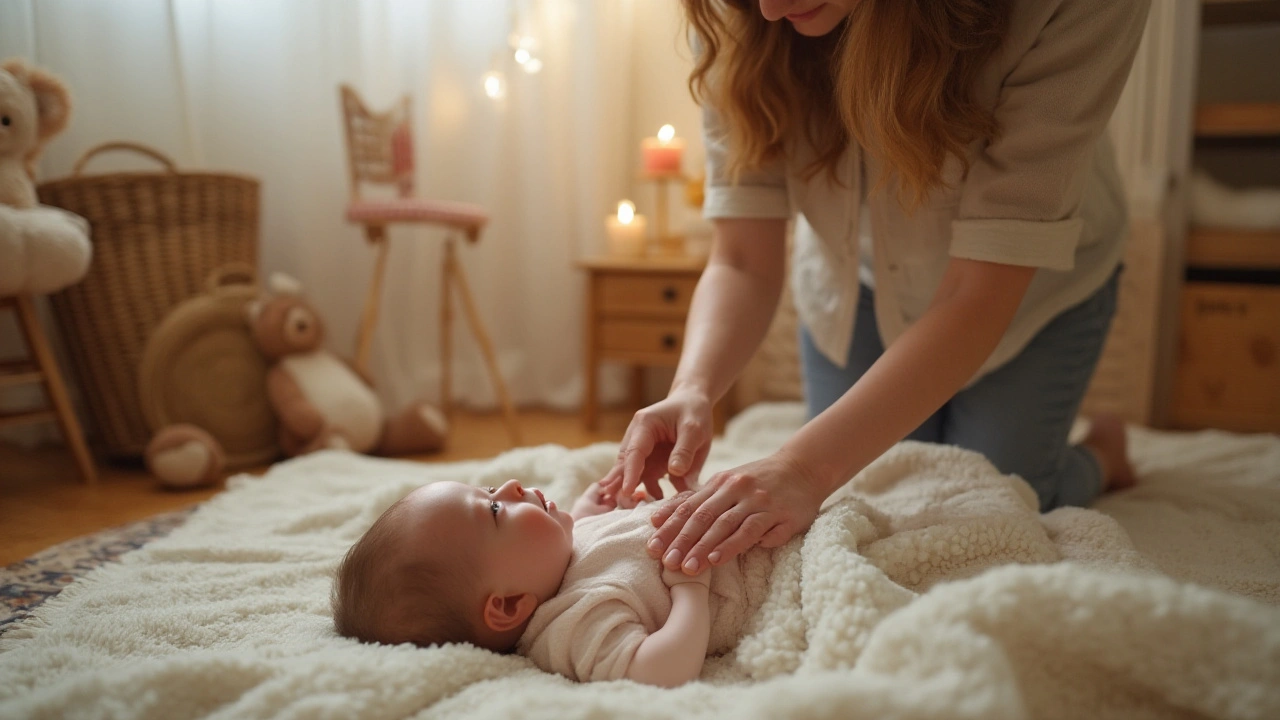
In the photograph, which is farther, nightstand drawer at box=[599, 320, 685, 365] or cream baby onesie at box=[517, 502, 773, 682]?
nightstand drawer at box=[599, 320, 685, 365]

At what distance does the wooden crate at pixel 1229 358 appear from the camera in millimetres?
2174

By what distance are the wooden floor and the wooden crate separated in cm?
153

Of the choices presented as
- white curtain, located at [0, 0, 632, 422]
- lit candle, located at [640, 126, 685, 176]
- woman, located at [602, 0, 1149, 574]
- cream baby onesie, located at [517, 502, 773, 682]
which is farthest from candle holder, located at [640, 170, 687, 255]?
cream baby onesie, located at [517, 502, 773, 682]

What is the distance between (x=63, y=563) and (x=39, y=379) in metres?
0.72

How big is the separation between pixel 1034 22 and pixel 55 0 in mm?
1989

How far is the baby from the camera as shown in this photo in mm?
747

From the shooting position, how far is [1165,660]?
572 millimetres

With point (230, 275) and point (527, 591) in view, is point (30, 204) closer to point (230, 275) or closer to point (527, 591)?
point (230, 275)

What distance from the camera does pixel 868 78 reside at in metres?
0.88

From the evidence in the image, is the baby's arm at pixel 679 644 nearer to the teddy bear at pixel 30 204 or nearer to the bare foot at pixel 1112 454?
the bare foot at pixel 1112 454

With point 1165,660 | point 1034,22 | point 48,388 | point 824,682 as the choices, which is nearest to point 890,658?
point 824,682

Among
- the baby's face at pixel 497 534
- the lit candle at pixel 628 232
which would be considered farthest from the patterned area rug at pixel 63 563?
the lit candle at pixel 628 232

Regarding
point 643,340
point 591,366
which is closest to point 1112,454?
point 643,340

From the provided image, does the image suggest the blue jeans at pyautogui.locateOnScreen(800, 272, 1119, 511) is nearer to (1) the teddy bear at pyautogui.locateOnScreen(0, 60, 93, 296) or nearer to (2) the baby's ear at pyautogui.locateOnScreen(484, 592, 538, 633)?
(2) the baby's ear at pyautogui.locateOnScreen(484, 592, 538, 633)
